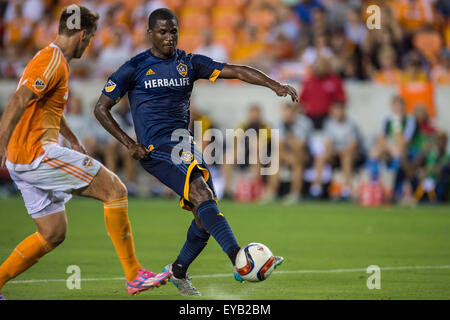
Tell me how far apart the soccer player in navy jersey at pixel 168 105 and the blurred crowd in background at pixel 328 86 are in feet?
30.0

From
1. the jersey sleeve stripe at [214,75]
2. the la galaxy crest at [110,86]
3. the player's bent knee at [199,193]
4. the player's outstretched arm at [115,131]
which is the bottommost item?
the player's bent knee at [199,193]

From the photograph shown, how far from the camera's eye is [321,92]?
1648cm

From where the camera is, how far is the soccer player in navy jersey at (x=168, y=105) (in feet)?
22.0

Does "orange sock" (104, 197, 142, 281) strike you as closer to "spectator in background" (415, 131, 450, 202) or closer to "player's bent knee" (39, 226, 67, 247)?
"player's bent knee" (39, 226, 67, 247)

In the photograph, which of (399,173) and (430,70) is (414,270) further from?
(430,70)

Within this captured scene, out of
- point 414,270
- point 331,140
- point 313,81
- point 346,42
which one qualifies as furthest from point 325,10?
point 414,270

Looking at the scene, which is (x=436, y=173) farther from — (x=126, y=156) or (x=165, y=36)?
(x=165, y=36)

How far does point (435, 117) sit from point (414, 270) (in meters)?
8.98

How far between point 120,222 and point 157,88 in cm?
A: 121

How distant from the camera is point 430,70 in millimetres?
17062

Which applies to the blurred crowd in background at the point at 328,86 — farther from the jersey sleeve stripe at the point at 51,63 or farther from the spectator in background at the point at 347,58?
the jersey sleeve stripe at the point at 51,63

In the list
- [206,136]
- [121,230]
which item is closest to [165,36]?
[121,230]

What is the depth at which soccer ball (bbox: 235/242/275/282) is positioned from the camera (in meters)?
6.02

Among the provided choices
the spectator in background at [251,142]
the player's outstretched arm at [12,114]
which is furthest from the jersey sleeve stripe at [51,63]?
the spectator in background at [251,142]
